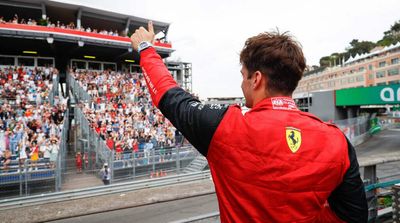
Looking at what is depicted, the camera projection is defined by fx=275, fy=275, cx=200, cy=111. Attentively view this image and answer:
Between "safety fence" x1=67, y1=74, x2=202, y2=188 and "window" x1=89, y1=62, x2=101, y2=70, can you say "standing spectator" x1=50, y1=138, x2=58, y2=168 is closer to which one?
"safety fence" x1=67, y1=74, x2=202, y2=188

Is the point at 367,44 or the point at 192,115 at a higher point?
the point at 367,44

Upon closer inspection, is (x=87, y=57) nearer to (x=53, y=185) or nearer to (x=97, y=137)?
(x=97, y=137)

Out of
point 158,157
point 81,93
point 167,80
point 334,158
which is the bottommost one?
point 158,157

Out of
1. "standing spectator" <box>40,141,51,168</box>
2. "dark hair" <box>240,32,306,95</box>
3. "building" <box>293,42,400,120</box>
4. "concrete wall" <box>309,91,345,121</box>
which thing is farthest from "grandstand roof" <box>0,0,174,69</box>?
"dark hair" <box>240,32,306,95</box>

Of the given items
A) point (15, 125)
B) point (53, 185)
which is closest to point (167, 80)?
point (53, 185)

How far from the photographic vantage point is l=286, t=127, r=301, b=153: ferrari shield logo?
111 cm

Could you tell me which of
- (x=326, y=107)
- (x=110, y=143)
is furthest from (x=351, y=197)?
(x=326, y=107)

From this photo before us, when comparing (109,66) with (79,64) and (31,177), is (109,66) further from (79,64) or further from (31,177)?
(31,177)

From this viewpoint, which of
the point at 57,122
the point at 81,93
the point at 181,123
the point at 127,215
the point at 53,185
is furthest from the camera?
the point at 81,93

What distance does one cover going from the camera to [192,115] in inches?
46.3

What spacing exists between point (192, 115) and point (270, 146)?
346 millimetres

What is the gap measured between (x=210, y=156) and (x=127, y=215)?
7.38 m

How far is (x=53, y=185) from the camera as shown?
10.0m

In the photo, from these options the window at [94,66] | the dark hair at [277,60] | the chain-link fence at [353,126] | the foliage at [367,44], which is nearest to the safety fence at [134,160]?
the dark hair at [277,60]
